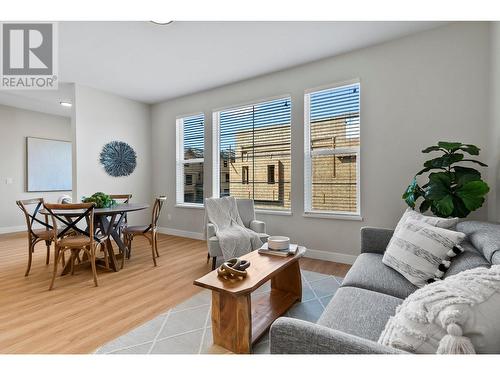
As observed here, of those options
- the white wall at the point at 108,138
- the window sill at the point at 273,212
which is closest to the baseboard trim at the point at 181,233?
the white wall at the point at 108,138

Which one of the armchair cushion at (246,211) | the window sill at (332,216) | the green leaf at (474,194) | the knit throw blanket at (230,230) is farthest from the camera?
the armchair cushion at (246,211)

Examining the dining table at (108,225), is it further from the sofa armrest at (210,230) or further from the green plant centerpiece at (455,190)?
the green plant centerpiece at (455,190)

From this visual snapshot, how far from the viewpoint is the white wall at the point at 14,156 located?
17.0ft

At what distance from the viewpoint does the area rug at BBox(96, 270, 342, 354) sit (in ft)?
5.22

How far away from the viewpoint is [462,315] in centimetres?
68

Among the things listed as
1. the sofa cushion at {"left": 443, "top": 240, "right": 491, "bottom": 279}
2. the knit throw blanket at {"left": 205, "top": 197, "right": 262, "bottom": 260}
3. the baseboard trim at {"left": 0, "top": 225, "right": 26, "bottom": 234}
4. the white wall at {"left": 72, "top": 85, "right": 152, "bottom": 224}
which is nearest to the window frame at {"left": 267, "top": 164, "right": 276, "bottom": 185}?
the knit throw blanket at {"left": 205, "top": 197, "right": 262, "bottom": 260}

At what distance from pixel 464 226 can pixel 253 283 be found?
1.55m

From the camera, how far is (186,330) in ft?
5.87

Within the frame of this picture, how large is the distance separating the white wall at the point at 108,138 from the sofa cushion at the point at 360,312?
14.2ft

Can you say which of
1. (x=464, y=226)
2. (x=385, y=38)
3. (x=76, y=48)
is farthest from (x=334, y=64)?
(x=76, y=48)

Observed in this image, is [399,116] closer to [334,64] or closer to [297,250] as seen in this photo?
[334,64]

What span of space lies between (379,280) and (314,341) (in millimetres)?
1027

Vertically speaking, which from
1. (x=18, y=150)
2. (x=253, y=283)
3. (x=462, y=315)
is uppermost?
(x=18, y=150)

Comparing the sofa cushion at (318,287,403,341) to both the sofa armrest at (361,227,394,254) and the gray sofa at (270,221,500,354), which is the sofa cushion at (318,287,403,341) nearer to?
the gray sofa at (270,221,500,354)
